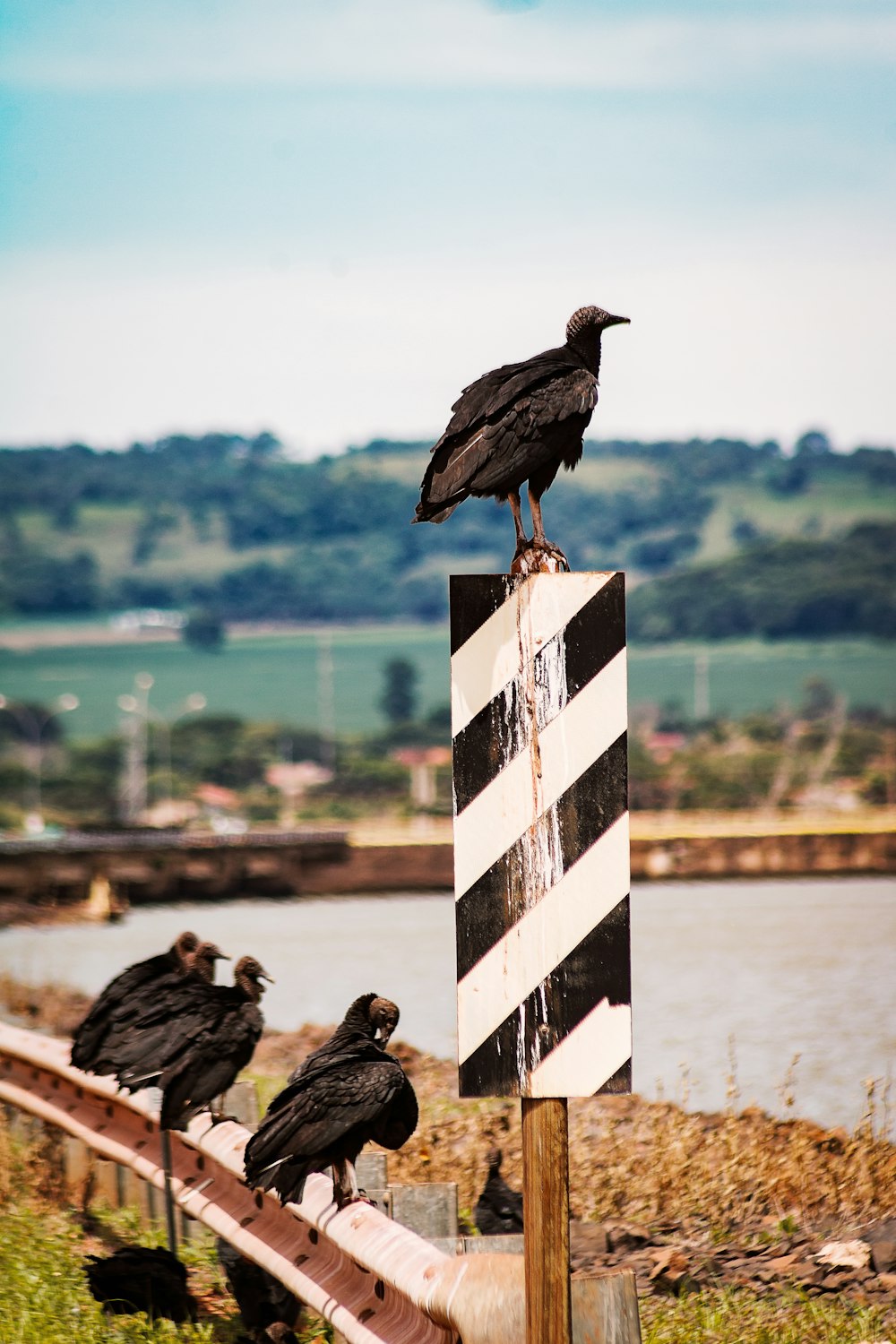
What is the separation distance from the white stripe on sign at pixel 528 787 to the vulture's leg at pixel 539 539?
0.34m

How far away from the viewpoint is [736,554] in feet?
375

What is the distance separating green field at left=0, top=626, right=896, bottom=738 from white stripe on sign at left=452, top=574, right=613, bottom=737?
92604 mm

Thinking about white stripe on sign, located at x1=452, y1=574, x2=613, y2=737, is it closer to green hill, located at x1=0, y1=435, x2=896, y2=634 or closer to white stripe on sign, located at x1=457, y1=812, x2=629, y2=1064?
white stripe on sign, located at x1=457, y1=812, x2=629, y2=1064

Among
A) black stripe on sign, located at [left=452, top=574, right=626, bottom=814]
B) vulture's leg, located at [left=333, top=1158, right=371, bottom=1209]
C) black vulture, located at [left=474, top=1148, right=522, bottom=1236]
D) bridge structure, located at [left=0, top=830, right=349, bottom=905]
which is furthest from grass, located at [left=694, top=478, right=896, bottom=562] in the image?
black stripe on sign, located at [left=452, top=574, right=626, bottom=814]

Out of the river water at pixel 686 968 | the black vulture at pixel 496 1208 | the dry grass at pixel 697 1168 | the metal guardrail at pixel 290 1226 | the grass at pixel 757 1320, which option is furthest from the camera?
the river water at pixel 686 968

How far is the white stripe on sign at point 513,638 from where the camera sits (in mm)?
2973

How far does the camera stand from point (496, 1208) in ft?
19.9

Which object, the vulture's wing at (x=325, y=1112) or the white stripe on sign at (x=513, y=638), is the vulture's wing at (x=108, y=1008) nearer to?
the vulture's wing at (x=325, y=1112)

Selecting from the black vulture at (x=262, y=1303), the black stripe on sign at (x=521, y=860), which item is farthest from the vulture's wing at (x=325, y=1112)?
the black stripe on sign at (x=521, y=860)

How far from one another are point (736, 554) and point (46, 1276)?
363 feet

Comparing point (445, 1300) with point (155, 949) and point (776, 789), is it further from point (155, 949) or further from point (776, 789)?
point (776, 789)

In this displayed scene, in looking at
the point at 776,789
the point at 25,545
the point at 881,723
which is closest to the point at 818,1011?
the point at 776,789

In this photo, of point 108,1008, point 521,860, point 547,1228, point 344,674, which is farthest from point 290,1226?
point 344,674

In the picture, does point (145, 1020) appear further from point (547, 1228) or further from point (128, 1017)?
point (547, 1228)
